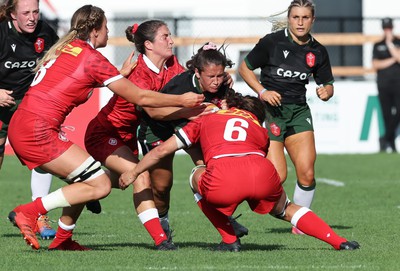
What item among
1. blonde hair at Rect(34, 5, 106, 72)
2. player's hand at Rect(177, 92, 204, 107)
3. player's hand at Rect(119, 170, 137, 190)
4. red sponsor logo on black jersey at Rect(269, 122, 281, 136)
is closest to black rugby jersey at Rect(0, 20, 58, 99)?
blonde hair at Rect(34, 5, 106, 72)

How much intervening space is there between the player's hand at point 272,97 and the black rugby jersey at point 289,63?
0.41 m

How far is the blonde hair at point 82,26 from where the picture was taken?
8062mm

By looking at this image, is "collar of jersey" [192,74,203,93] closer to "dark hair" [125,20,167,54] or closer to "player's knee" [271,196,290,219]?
"dark hair" [125,20,167,54]

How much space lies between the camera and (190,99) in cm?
786

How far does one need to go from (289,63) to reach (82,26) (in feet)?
7.97

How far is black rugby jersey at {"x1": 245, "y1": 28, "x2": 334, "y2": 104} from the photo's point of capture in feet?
32.3

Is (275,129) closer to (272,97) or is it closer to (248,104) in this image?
(272,97)

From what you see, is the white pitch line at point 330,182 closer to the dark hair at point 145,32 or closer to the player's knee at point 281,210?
the dark hair at point 145,32

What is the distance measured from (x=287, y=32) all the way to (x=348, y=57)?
15.4m

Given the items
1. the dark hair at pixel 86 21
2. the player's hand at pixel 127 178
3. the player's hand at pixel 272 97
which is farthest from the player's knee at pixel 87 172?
the player's hand at pixel 272 97

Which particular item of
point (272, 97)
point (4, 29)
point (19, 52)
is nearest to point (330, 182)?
point (272, 97)

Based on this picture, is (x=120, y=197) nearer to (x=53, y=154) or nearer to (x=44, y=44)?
(x=44, y=44)

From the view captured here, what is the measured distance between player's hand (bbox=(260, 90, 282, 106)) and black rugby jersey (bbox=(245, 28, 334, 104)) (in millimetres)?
415

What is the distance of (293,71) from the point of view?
9852 millimetres
